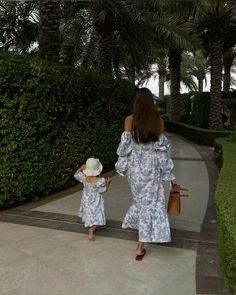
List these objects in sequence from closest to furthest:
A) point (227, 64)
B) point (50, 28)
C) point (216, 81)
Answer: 1. point (50, 28)
2. point (216, 81)
3. point (227, 64)

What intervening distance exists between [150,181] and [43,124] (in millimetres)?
2911

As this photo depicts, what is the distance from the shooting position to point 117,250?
4812 mm

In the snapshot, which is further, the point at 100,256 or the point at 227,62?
the point at 227,62

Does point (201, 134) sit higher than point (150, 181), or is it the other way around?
point (150, 181)

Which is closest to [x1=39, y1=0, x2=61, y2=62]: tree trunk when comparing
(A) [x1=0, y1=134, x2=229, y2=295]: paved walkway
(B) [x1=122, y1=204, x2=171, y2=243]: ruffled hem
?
(A) [x1=0, y1=134, x2=229, y2=295]: paved walkway

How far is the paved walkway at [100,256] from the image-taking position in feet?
12.9

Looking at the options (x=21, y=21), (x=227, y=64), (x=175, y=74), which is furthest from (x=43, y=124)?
(x=227, y=64)

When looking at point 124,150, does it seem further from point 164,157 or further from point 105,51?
point 105,51

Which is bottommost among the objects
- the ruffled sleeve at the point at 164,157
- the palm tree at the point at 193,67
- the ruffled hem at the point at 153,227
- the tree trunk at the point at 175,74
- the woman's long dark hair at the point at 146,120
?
the ruffled hem at the point at 153,227

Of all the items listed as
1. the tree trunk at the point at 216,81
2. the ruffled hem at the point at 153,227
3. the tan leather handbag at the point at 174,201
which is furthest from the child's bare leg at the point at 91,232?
the tree trunk at the point at 216,81

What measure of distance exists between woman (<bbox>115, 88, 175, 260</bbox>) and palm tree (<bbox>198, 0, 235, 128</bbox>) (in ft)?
40.9

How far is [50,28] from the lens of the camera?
9.52 meters

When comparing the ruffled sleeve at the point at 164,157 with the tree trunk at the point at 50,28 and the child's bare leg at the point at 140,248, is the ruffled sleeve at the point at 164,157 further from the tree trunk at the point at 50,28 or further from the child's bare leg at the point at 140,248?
the tree trunk at the point at 50,28

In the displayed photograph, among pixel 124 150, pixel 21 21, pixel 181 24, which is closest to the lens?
pixel 124 150
